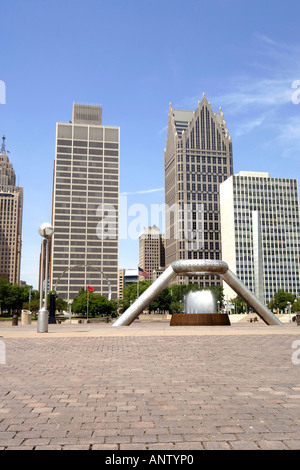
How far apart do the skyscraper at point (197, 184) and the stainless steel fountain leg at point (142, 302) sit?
5088 inches

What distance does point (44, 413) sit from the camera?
16.6ft

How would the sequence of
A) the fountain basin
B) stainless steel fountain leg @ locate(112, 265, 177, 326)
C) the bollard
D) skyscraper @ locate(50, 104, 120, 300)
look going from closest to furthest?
the bollard → stainless steel fountain leg @ locate(112, 265, 177, 326) → the fountain basin → skyscraper @ locate(50, 104, 120, 300)

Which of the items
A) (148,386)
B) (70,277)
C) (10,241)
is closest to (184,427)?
(148,386)

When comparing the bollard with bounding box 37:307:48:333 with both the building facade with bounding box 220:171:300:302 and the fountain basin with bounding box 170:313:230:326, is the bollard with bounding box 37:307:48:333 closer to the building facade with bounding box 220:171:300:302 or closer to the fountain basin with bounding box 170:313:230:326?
the fountain basin with bounding box 170:313:230:326

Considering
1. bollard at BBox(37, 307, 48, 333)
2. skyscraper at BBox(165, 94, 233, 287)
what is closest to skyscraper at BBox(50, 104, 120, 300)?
skyscraper at BBox(165, 94, 233, 287)

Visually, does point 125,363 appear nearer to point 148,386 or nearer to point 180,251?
point 148,386

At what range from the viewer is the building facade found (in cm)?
14275

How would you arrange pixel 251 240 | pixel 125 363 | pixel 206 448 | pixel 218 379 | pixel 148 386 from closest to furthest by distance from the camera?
pixel 206 448 → pixel 148 386 → pixel 218 379 → pixel 125 363 → pixel 251 240

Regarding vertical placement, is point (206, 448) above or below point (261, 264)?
below

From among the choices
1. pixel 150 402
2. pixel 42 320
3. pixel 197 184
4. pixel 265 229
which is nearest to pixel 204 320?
pixel 42 320

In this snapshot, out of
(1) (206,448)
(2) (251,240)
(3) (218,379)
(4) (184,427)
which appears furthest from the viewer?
(2) (251,240)

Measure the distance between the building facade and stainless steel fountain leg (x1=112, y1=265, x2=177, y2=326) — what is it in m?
112
